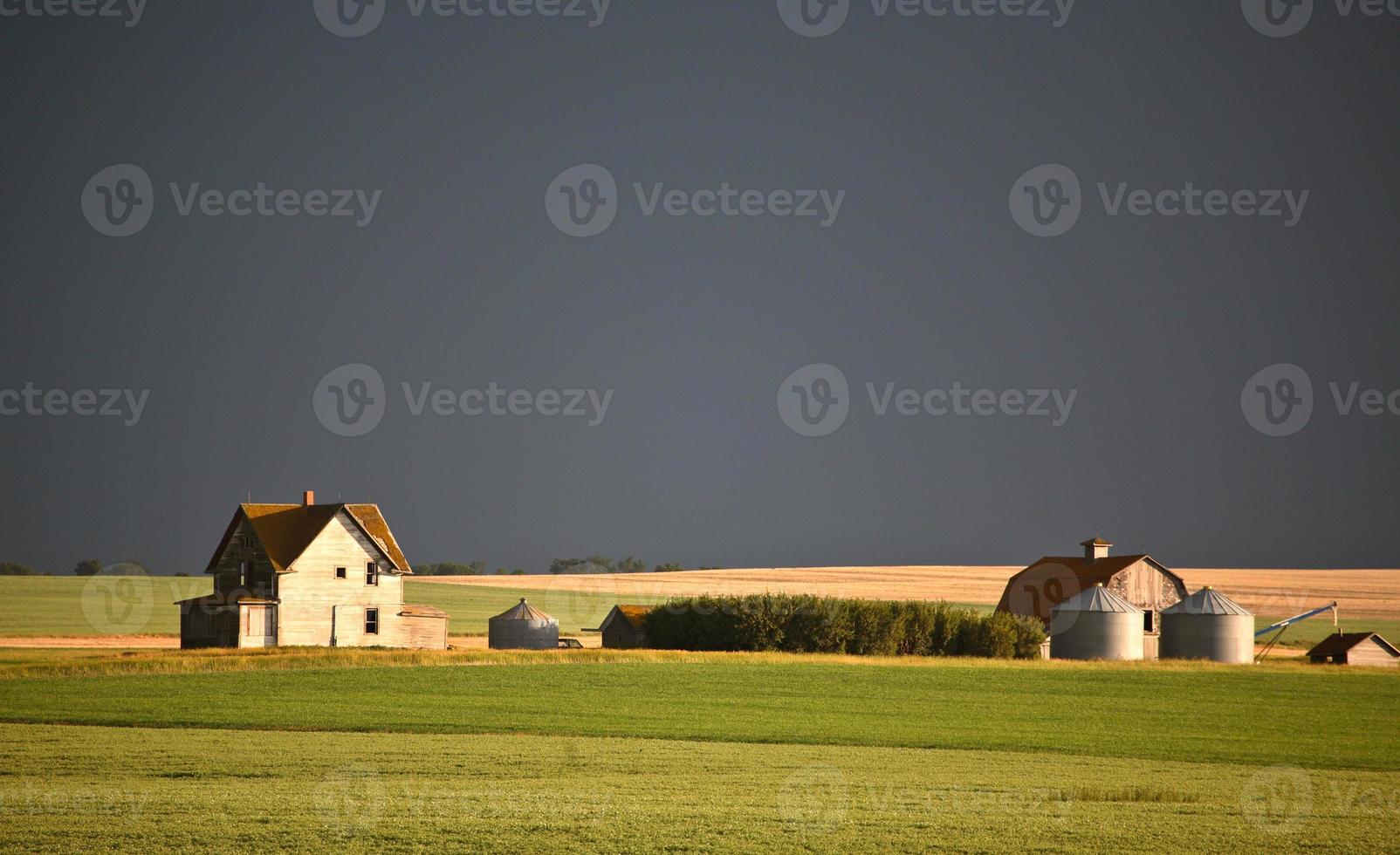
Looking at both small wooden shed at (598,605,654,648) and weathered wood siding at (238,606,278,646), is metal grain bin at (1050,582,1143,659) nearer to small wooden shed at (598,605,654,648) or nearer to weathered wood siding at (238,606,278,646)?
small wooden shed at (598,605,654,648)

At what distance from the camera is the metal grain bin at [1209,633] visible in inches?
2498

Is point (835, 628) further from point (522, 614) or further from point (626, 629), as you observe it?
point (522, 614)

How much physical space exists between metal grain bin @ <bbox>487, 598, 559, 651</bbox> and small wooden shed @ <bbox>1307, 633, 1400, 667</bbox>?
37.1 meters

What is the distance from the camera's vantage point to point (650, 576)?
465 ft

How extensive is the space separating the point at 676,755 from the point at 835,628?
36511 mm

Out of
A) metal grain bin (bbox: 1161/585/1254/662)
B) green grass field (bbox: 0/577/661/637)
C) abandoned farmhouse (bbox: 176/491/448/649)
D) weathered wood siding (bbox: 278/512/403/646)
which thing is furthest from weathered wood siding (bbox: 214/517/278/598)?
metal grain bin (bbox: 1161/585/1254/662)

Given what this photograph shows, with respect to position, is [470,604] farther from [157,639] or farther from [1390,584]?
[1390,584]

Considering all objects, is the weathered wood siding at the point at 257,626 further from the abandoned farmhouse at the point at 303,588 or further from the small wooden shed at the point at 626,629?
the small wooden shed at the point at 626,629

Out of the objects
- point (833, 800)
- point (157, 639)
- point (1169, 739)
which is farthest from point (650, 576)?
point (833, 800)

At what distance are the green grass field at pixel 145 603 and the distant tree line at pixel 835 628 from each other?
19.6m

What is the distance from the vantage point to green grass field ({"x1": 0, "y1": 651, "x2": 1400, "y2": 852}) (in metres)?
17.8

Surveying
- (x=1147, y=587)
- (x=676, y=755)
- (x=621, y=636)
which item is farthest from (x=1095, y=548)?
(x=676, y=755)

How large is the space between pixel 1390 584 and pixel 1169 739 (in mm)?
109476

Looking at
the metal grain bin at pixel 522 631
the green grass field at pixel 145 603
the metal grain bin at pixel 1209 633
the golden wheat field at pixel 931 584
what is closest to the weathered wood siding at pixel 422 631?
the metal grain bin at pixel 522 631
